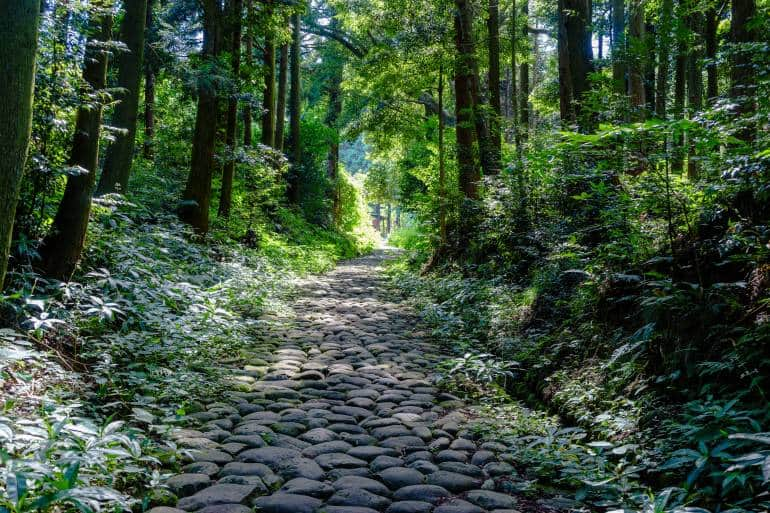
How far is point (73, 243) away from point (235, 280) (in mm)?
3935

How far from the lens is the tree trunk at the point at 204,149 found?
449 inches

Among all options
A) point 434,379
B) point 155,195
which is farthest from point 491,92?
point 434,379

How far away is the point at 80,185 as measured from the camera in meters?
5.80

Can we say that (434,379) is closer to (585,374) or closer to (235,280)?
(585,374)

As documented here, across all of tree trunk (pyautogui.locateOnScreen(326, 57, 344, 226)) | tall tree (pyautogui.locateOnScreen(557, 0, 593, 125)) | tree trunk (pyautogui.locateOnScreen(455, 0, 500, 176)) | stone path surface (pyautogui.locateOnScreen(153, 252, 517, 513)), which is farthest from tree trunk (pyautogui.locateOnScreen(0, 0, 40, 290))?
tree trunk (pyautogui.locateOnScreen(326, 57, 344, 226))

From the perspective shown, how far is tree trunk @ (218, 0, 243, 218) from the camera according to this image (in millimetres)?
12203

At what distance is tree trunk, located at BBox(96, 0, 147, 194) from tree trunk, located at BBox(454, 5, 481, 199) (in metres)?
7.28

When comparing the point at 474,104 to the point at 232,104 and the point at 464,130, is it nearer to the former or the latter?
the point at 464,130

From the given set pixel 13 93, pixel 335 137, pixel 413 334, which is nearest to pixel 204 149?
pixel 413 334

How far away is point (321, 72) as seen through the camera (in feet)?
98.3

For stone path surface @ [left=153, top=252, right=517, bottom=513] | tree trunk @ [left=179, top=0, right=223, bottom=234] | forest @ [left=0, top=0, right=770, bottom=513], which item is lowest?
stone path surface @ [left=153, top=252, right=517, bottom=513]

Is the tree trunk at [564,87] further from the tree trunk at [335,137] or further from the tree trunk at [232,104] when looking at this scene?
the tree trunk at [335,137]

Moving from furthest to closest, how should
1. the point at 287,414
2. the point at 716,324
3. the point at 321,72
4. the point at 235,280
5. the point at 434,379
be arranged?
1. the point at 321,72
2. the point at 235,280
3. the point at 434,379
4. the point at 287,414
5. the point at 716,324

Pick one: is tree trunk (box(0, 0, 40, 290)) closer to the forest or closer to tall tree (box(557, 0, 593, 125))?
the forest
